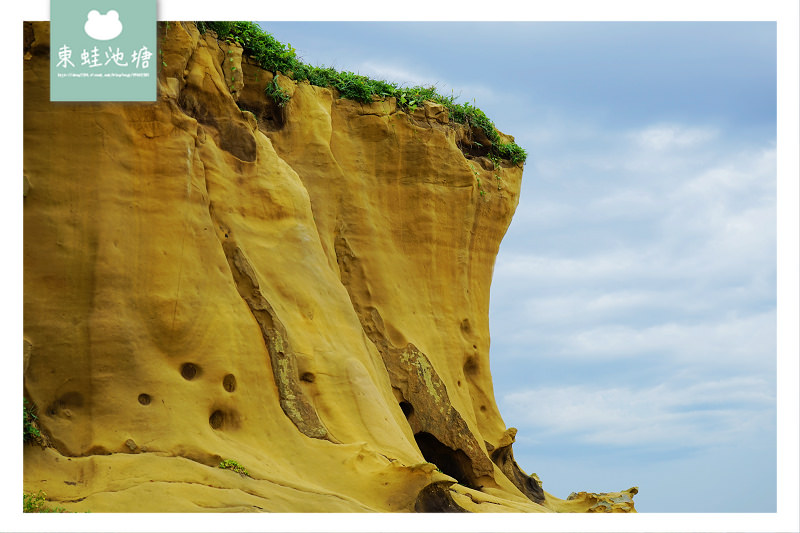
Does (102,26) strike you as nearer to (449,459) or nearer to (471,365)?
(449,459)

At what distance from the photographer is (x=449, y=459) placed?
16.4 m

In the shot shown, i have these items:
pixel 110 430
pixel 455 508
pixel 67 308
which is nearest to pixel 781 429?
pixel 455 508

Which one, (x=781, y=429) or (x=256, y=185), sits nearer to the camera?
(x=781, y=429)

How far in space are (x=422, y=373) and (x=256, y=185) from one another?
4.93m

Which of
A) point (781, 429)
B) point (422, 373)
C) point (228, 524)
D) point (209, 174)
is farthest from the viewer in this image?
point (422, 373)

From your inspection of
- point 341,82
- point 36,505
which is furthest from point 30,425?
point 341,82

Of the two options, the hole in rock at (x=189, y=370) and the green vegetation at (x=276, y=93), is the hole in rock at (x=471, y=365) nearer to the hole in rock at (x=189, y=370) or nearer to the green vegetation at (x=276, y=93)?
the green vegetation at (x=276, y=93)

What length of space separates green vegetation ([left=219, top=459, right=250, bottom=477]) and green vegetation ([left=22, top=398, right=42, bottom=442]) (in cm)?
202

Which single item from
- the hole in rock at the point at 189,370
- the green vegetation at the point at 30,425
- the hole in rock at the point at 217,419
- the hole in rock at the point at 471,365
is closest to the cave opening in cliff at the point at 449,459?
the hole in rock at the point at 471,365

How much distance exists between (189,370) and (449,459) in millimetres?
6321

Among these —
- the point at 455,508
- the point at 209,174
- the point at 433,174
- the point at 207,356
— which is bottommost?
the point at 455,508

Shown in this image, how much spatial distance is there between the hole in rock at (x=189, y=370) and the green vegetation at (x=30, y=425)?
5.92ft

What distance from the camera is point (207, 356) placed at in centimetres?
1164

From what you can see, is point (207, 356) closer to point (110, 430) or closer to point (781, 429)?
point (110, 430)
